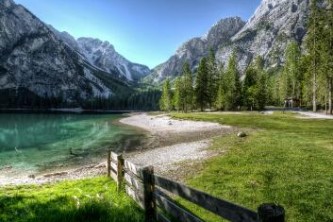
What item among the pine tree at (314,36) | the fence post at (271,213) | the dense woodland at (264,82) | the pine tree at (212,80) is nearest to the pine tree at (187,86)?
the dense woodland at (264,82)

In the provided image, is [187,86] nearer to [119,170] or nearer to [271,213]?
[119,170]

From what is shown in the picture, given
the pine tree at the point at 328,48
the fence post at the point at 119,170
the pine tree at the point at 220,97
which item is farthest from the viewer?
the pine tree at the point at 220,97

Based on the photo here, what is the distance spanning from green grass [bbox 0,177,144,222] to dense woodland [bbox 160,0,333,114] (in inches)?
2618

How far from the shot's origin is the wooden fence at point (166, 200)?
629cm

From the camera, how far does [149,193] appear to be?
36.8 feet

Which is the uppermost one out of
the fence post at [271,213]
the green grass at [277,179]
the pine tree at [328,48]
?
the pine tree at [328,48]

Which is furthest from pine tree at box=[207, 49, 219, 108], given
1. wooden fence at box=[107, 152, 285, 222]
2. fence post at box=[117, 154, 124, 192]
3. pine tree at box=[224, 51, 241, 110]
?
fence post at box=[117, 154, 124, 192]

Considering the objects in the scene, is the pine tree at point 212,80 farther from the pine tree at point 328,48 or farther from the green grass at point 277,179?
the green grass at point 277,179

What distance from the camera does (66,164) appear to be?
116 ft

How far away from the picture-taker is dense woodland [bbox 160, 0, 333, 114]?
72.8 m

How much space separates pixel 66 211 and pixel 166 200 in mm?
3716

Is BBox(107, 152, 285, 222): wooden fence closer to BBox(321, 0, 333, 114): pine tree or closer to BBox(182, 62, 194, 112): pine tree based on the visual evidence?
BBox(321, 0, 333, 114): pine tree

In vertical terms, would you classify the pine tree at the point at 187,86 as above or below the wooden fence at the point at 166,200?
above

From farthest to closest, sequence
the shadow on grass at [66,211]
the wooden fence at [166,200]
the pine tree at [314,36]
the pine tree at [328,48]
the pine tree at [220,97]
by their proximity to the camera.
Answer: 1. the pine tree at [220,97]
2. the pine tree at [314,36]
3. the pine tree at [328,48]
4. the shadow on grass at [66,211]
5. the wooden fence at [166,200]
